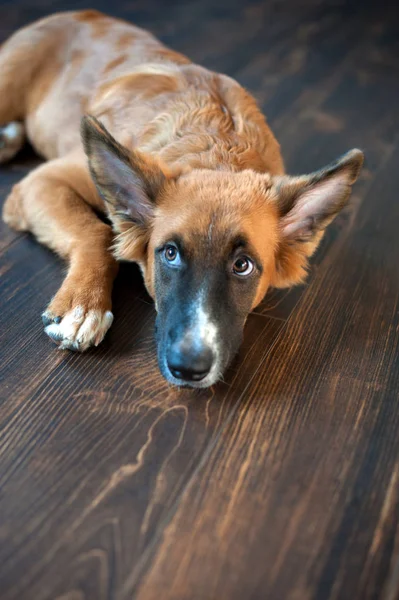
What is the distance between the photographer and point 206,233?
6.49ft

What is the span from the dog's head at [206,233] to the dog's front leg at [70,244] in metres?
0.18

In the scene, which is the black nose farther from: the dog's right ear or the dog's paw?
the dog's paw

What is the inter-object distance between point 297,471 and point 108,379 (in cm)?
74

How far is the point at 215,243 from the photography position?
197 centimetres

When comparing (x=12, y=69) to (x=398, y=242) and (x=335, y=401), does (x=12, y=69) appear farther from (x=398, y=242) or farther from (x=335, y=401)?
(x=335, y=401)

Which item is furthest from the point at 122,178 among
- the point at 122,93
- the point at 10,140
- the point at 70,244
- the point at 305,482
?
the point at 10,140

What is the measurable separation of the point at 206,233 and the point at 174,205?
21 centimetres

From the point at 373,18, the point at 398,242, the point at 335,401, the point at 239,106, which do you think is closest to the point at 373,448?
the point at 335,401

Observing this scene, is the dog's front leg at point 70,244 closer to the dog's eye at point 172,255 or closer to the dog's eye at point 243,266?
the dog's eye at point 172,255

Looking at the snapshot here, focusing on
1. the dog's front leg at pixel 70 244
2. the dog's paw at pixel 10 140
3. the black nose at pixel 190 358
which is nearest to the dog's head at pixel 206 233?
the black nose at pixel 190 358

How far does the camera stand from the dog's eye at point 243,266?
2055 millimetres

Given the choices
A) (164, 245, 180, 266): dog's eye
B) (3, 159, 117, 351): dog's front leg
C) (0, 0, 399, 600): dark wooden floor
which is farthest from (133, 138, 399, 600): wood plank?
(3, 159, 117, 351): dog's front leg

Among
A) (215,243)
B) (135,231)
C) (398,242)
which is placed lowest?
(398,242)

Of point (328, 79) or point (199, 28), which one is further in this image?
point (199, 28)
